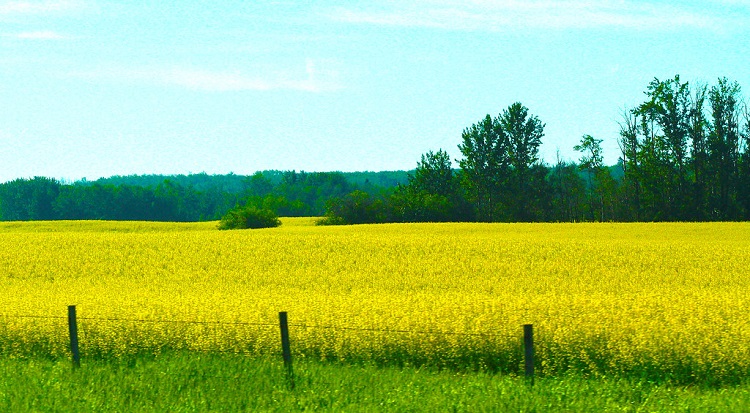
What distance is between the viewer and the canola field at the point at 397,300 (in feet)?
39.6

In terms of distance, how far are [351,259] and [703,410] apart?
17.9m

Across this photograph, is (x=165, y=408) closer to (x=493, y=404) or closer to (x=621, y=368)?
(x=493, y=404)

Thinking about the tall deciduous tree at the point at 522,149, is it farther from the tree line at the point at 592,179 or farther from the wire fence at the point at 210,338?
the wire fence at the point at 210,338

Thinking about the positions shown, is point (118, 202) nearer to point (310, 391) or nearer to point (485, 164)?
point (485, 164)

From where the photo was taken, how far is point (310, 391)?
947 cm

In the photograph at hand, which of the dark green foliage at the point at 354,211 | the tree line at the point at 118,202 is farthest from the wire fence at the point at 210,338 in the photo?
the tree line at the point at 118,202

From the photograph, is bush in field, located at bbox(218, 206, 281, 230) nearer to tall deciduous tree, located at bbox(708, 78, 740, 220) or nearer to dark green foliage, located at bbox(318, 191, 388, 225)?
dark green foliage, located at bbox(318, 191, 388, 225)

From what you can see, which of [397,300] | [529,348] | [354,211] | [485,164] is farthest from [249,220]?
[529,348]

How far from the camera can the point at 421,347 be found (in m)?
12.3

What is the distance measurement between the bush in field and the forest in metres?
7.60

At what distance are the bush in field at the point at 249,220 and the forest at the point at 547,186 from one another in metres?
7.60

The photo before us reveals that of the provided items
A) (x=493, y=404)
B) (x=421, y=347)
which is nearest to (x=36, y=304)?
(x=421, y=347)

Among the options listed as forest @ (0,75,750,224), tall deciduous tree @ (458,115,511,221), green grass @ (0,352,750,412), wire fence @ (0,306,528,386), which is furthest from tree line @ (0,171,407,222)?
green grass @ (0,352,750,412)

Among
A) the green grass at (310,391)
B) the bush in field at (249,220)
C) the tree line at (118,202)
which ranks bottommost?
the green grass at (310,391)
